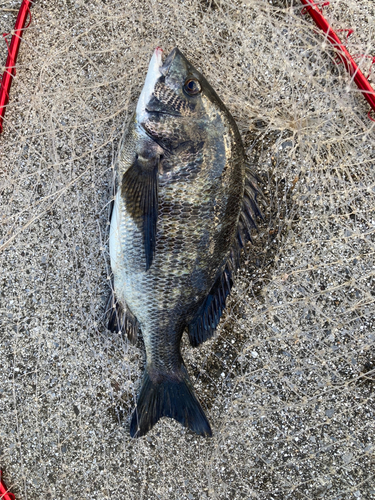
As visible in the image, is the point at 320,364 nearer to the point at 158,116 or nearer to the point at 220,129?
the point at 220,129

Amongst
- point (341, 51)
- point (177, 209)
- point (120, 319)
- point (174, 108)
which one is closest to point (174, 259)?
point (177, 209)

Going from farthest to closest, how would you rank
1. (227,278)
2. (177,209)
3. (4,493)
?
(4,493) → (227,278) → (177,209)

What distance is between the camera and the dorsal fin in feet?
4.68

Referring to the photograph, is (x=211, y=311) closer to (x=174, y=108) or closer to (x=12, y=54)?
(x=174, y=108)

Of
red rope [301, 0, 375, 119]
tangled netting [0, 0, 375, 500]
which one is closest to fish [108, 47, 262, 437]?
tangled netting [0, 0, 375, 500]

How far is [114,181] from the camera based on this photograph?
156 centimetres

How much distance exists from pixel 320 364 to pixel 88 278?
1.38 metres

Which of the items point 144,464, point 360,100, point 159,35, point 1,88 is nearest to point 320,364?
point 144,464

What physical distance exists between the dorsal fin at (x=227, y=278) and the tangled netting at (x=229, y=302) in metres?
0.22

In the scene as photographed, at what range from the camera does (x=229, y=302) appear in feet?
5.60

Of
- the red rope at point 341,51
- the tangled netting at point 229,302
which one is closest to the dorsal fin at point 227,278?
the tangled netting at point 229,302

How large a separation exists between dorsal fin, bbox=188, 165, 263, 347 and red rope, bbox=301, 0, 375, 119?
765 mm

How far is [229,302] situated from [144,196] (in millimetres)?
791

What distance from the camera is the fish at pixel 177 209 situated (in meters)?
1.28
